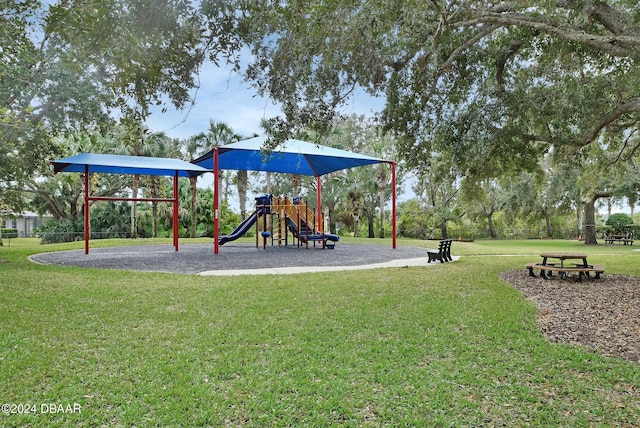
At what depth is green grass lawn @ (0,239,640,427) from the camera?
3.10 meters

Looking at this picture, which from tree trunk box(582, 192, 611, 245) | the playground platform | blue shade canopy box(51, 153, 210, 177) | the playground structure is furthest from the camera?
tree trunk box(582, 192, 611, 245)

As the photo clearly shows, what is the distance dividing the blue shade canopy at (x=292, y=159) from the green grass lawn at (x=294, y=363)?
7487mm

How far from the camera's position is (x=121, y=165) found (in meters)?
12.7

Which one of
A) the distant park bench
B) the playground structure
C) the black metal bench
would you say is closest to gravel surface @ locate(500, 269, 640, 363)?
the black metal bench

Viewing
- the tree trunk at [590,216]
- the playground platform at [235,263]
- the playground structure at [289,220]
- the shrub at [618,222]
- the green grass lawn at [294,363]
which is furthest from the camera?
the shrub at [618,222]

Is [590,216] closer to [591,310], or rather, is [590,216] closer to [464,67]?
[464,67]

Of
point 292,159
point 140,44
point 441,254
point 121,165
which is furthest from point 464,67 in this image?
point 121,165

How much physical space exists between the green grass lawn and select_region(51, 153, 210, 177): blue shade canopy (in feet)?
20.8

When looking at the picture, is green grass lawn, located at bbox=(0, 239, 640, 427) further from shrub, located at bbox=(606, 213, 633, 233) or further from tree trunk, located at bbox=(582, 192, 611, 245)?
shrub, located at bbox=(606, 213, 633, 233)

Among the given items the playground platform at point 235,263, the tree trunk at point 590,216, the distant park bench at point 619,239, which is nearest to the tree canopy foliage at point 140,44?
the playground platform at point 235,263

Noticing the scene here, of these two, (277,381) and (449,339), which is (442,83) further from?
(277,381)

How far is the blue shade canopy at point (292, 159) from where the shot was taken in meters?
13.6

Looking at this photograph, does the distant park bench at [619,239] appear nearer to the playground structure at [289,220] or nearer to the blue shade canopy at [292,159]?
the blue shade canopy at [292,159]

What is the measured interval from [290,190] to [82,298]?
94.0 ft
